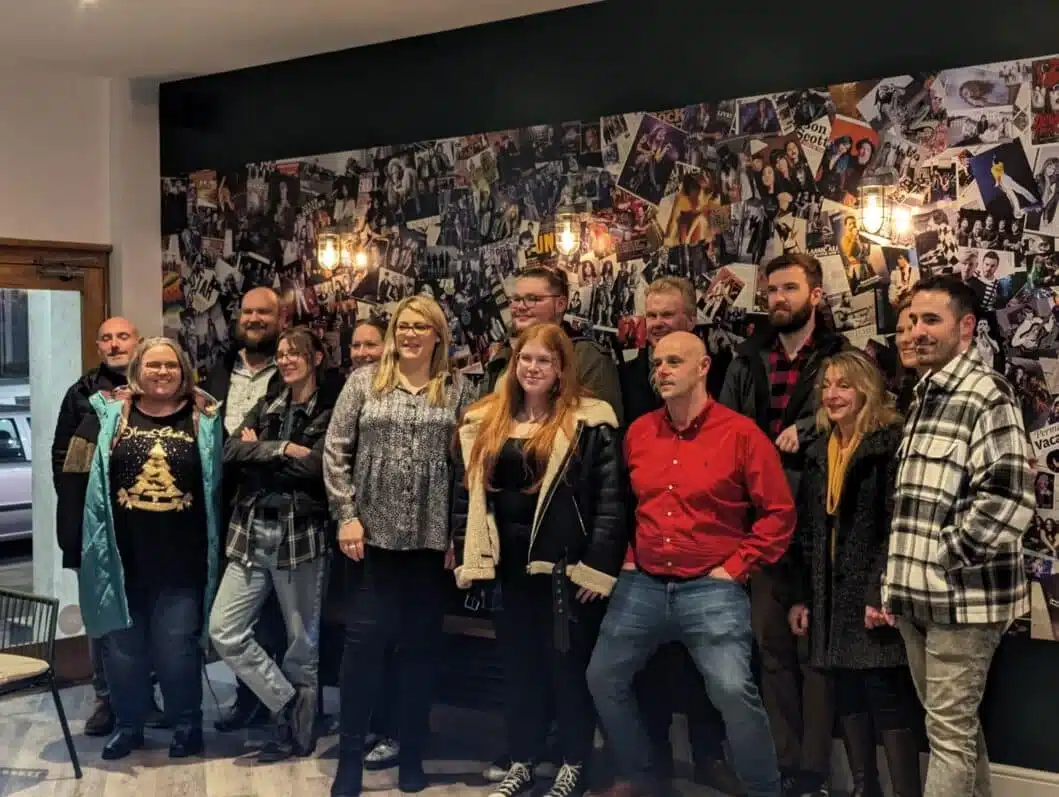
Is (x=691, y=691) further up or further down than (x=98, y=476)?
further down

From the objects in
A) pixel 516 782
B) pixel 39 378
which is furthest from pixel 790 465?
pixel 39 378

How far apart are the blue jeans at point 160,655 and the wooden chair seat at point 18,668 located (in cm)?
29

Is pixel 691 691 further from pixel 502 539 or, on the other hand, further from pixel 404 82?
pixel 404 82

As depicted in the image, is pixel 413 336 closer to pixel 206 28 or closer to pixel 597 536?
pixel 597 536

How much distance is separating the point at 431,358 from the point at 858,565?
4.84 ft

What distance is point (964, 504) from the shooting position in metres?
2.94

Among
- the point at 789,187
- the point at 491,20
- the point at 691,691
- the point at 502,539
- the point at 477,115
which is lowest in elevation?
the point at 691,691

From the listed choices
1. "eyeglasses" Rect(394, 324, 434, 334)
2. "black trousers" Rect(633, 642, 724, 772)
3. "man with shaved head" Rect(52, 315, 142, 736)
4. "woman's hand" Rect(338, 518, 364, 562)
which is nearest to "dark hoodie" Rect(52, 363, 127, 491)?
"man with shaved head" Rect(52, 315, 142, 736)

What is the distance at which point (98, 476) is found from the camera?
4012 millimetres

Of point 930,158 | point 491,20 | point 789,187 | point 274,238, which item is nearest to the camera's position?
point 930,158

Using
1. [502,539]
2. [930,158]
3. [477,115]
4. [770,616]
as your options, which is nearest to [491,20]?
[477,115]

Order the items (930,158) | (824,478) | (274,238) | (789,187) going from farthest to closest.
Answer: (274,238)
(789,187)
(930,158)
(824,478)

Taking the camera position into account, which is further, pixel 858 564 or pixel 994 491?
pixel 858 564

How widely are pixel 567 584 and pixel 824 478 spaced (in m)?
0.81
